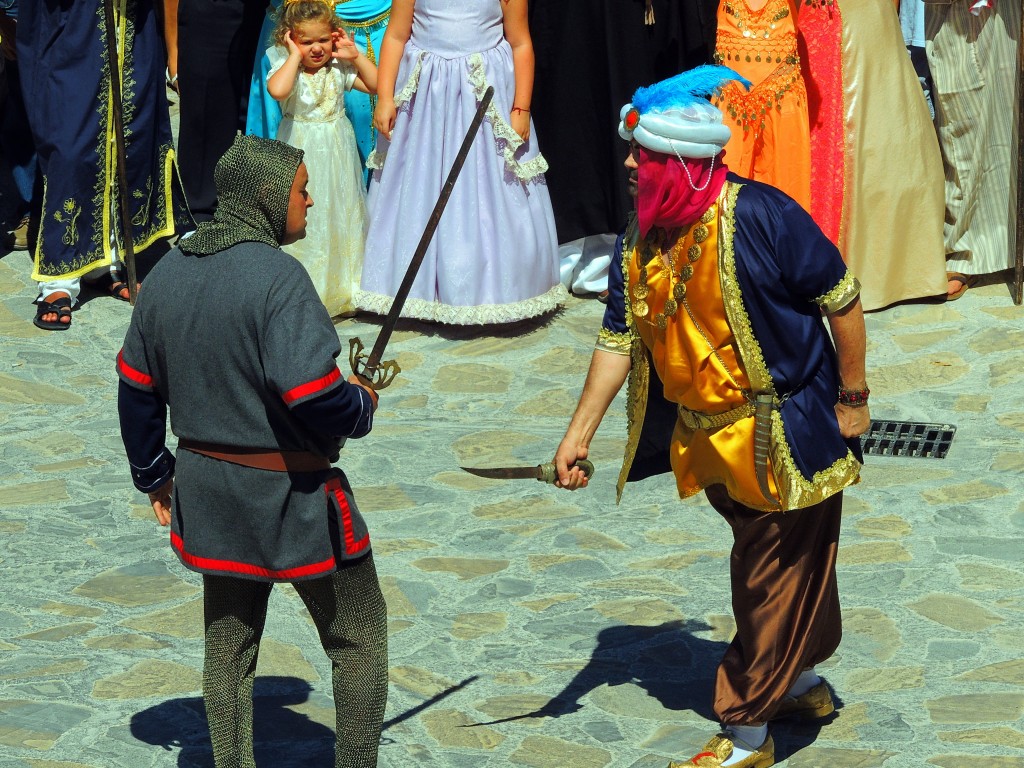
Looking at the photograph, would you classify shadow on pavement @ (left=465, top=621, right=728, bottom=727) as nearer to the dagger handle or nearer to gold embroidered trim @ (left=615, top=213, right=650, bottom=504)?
gold embroidered trim @ (left=615, top=213, right=650, bottom=504)

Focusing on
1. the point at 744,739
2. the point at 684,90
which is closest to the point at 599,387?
the point at 684,90

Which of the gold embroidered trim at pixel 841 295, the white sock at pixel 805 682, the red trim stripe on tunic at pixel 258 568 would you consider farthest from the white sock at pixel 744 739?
the red trim stripe on tunic at pixel 258 568

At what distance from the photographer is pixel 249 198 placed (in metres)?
3.84

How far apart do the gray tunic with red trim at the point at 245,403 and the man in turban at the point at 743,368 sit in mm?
817

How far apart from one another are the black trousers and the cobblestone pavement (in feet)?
5.30

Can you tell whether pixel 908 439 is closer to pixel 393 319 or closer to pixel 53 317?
pixel 393 319

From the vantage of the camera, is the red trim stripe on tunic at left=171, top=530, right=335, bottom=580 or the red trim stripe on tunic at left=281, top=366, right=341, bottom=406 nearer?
the red trim stripe on tunic at left=281, top=366, right=341, bottom=406

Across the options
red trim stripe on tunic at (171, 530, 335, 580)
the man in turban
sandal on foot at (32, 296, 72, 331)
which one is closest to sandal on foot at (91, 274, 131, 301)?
sandal on foot at (32, 296, 72, 331)

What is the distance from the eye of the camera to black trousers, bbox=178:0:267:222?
8789mm

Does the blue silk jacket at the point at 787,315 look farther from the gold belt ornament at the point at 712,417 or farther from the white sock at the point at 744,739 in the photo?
the white sock at the point at 744,739

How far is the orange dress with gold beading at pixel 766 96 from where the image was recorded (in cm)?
770

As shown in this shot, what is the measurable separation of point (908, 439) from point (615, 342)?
8.96 feet

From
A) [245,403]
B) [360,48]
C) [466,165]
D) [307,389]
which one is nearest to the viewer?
[307,389]

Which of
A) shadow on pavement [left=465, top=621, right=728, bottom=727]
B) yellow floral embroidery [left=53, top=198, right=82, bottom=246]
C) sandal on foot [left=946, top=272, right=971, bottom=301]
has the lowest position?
sandal on foot [left=946, top=272, right=971, bottom=301]
